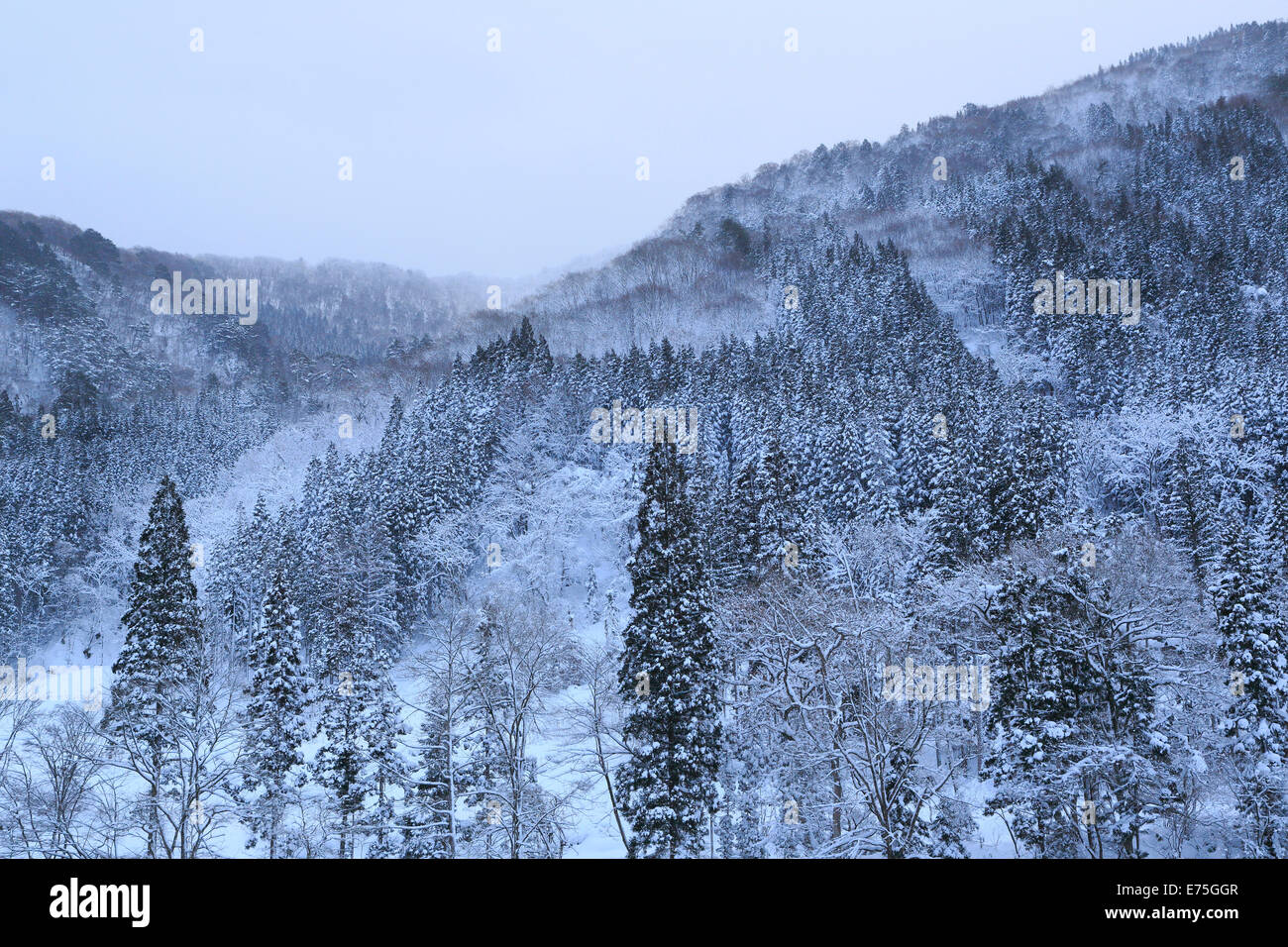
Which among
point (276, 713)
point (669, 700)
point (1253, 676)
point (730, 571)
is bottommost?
point (276, 713)

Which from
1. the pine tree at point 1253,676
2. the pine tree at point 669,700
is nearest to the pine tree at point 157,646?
the pine tree at point 669,700

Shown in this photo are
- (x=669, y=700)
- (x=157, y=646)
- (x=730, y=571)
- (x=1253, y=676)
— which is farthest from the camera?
(x=730, y=571)

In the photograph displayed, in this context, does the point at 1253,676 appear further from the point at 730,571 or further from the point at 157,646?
the point at 157,646

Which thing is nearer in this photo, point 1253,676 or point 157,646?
point 1253,676

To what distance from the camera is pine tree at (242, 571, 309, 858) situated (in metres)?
31.0

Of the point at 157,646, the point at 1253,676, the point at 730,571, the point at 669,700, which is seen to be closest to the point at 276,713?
the point at 157,646

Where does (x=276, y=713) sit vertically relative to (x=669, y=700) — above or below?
below

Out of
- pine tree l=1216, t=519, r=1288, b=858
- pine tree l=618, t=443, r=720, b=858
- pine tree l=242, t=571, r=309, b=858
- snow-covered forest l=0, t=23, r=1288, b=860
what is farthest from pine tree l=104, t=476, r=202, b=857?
pine tree l=1216, t=519, r=1288, b=858

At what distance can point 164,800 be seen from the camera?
2605 centimetres

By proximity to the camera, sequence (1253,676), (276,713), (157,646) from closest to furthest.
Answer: (1253,676) → (157,646) → (276,713)

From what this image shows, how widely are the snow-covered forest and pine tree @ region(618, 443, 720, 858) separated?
14cm

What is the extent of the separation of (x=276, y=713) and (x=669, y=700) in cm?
1939

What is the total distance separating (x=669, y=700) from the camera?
25281 millimetres
